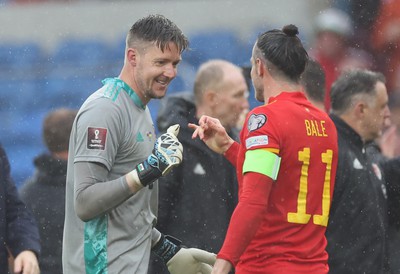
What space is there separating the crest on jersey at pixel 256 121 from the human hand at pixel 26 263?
1.59 meters

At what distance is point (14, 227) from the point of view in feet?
19.9

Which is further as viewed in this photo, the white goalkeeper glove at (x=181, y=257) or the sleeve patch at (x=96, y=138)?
the white goalkeeper glove at (x=181, y=257)

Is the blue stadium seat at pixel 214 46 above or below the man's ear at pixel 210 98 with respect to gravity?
below

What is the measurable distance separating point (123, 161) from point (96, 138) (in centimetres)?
25

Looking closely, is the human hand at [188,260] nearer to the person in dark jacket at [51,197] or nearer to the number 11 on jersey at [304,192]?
the number 11 on jersey at [304,192]

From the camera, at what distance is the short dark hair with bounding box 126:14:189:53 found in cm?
536

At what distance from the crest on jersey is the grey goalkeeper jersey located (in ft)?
1.79

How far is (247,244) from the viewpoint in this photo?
5000mm

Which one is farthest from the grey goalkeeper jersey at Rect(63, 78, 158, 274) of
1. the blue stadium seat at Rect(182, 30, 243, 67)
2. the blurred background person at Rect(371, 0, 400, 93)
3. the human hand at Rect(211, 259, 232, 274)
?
the blue stadium seat at Rect(182, 30, 243, 67)

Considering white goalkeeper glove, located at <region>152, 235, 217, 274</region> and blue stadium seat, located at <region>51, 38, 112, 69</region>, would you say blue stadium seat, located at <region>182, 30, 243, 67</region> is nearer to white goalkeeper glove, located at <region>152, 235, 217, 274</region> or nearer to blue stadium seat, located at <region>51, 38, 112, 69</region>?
blue stadium seat, located at <region>51, 38, 112, 69</region>

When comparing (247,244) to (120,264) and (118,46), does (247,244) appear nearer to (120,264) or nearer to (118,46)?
(120,264)

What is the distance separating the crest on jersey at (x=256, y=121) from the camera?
5.07 m

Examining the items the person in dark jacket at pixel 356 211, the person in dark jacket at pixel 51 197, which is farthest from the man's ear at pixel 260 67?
the person in dark jacket at pixel 51 197

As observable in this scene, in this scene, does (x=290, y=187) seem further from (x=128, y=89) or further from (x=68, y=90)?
(x=68, y=90)
